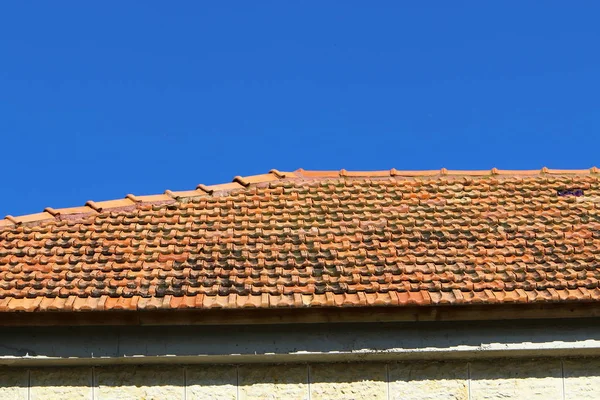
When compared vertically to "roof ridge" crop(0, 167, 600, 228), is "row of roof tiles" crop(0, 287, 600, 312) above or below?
below

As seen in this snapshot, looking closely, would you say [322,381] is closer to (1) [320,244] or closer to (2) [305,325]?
(2) [305,325]

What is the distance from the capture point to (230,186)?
11.2 meters

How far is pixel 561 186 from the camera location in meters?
11.3

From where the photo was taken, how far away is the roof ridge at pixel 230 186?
33.8 feet

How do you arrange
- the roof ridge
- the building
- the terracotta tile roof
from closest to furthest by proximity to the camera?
the building
the terracotta tile roof
the roof ridge

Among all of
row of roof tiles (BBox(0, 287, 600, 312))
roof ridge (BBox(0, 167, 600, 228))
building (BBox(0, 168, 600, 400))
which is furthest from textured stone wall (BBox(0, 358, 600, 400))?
roof ridge (BBox(0, 167, 600, 228))

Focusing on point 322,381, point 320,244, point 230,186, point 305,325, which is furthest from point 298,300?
point 230,186

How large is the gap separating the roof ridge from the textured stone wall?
2.29 metres

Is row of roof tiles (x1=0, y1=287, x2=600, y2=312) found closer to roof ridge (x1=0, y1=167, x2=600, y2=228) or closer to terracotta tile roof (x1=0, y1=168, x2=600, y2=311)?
terracotta tile roof (x1=0, y1=168, x2=600, y2=311)

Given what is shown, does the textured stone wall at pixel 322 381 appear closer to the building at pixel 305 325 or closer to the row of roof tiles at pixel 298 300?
the building at pixel 305 325

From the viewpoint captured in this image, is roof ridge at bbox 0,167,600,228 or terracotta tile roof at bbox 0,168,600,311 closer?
terracotta tile roof at bbox 0,168,600,311

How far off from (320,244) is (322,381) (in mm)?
1462

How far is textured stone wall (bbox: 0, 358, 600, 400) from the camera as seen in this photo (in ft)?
27.3

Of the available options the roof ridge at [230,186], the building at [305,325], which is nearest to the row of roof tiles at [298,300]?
the building at [305,325]
